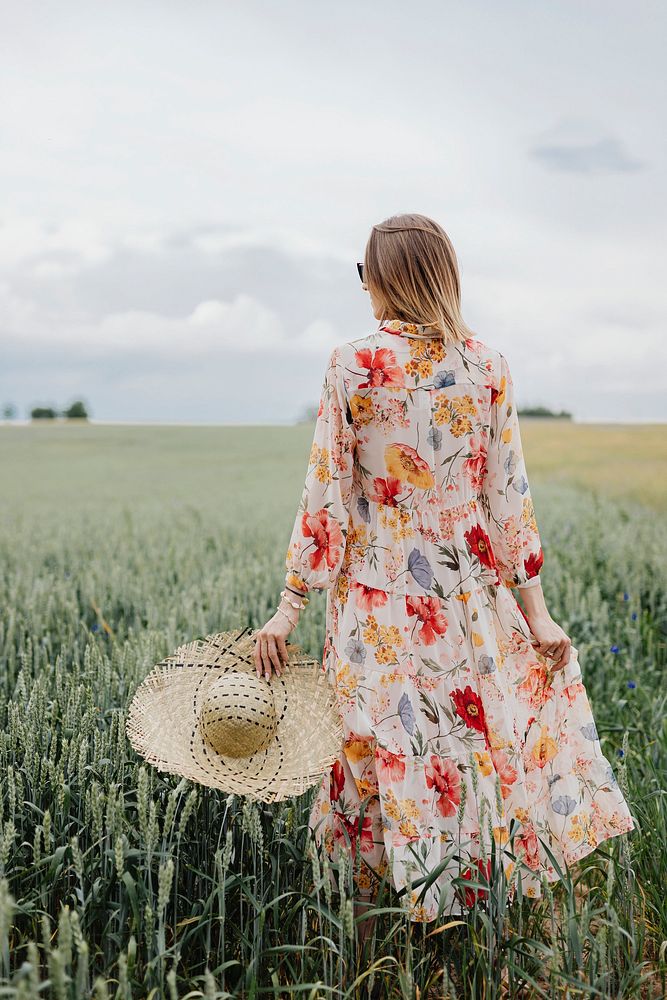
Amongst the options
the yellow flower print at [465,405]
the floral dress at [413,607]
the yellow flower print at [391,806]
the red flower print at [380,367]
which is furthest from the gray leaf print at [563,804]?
Result: the red flower print at [380,367]

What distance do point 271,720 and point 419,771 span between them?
1.03 ft

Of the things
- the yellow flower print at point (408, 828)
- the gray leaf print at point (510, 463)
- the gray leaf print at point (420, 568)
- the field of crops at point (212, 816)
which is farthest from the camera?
the gray leaf print at point (510, 463)

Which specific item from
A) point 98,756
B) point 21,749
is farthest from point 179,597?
point 98,756

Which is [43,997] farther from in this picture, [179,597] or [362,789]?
[179,597]

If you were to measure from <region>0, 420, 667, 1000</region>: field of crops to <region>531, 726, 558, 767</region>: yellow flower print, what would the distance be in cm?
18

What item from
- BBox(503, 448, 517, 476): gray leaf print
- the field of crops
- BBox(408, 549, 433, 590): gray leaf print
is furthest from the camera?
BBox(503, 448, 517, 476): gray leaf print

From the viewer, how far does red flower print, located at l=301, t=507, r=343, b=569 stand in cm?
166

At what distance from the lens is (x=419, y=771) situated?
160cm

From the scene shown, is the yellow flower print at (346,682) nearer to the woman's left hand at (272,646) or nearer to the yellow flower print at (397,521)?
the woman's left hand at (272,646)

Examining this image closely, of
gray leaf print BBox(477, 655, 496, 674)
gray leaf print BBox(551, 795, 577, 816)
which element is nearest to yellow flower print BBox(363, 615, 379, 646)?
gray leaf print BBox(477, 655, 496, 674)

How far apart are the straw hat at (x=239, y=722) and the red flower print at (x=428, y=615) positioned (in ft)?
0.76

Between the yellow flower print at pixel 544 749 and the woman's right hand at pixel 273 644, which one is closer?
the woman's right hand at pixel 273 644

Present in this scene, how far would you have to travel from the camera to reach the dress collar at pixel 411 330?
1.66 meters

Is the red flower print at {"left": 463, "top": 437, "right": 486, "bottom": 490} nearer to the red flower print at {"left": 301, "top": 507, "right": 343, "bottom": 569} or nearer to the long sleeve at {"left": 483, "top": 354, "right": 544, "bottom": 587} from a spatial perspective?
the long sleeve at {"left": 483, "top": 354, "right": 544, "bottom": 587}
